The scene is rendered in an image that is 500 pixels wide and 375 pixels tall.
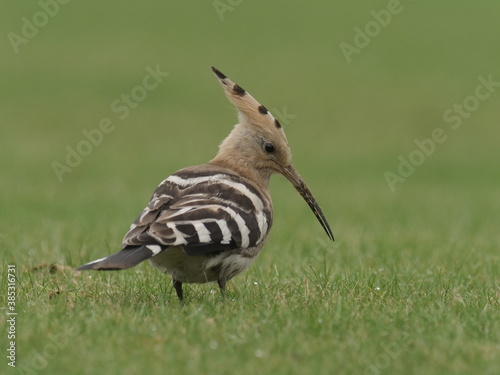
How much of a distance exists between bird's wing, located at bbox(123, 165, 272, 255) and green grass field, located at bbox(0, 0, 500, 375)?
0.39m

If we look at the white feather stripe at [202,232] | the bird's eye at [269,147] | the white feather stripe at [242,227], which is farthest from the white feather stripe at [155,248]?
the bird's eye at [269,147]

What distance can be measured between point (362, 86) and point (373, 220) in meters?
14.1

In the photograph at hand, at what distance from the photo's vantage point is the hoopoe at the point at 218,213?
492cm

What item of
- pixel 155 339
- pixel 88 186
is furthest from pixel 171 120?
pixel 155 339

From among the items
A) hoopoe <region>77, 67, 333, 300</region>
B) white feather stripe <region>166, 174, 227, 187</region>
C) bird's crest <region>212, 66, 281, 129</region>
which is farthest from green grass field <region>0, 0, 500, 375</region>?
bird's crest <region>212, 66, 281, 129</region>

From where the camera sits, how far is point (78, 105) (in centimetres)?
2269

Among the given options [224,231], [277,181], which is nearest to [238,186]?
[224,231]

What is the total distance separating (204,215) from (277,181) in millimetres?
12029

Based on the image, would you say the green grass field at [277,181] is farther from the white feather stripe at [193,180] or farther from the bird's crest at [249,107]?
the bird's crest at [249,107]

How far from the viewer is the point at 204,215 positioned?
5.08m

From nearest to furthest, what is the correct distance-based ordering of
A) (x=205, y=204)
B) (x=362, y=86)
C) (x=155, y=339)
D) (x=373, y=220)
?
1. (x=155, y=339)
2. (x=205, y=204)
3. (x=373, y=220)
4. (x=362, y=86)

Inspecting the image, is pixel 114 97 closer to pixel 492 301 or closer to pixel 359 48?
pixel 359 48

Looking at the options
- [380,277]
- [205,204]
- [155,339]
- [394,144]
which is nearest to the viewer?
[155,339]

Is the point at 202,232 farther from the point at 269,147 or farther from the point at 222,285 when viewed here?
the point at 269,147
